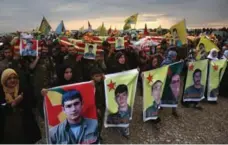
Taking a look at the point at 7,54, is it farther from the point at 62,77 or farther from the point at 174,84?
the point at 174,84

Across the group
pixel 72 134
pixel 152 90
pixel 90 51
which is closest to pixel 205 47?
pixel 152 90

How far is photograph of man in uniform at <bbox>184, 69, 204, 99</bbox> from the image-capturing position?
25.4 ft

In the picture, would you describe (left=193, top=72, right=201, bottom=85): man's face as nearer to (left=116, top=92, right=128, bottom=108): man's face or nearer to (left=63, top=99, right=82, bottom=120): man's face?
(left=116, top=92, right=128, bottom=108): man's face

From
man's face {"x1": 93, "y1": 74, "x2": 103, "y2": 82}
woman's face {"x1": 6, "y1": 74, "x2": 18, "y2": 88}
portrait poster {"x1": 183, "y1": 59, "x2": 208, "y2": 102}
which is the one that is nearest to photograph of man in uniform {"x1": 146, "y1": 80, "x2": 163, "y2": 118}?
man's face {"x1": 93, "y1": 74, "x2": 103, "y2": 82}

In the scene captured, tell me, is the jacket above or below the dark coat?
below

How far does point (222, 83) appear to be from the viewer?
9.56 meters

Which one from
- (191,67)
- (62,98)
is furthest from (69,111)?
(191,67)

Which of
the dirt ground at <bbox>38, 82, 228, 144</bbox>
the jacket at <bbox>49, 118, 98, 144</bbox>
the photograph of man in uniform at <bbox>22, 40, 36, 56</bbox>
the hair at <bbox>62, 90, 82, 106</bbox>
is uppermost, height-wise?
the photograph of man in uniform at <bbox>22, 40, 36, 56</bbox>

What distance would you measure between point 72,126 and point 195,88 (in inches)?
185

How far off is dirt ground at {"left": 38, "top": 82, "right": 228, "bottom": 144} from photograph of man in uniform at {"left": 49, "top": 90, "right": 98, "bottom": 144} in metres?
1.22

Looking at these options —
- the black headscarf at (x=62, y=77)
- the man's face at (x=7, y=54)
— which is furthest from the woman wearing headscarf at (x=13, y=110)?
the man's face at (x=7, y=54)

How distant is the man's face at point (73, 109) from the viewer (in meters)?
4.30

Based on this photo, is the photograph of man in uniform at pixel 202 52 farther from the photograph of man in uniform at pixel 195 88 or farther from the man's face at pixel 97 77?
the man's face at pixel 97 77

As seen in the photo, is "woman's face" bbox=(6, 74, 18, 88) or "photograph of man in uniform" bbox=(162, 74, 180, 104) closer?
"woman's face" bbox=(6, 74, 18, 88)
